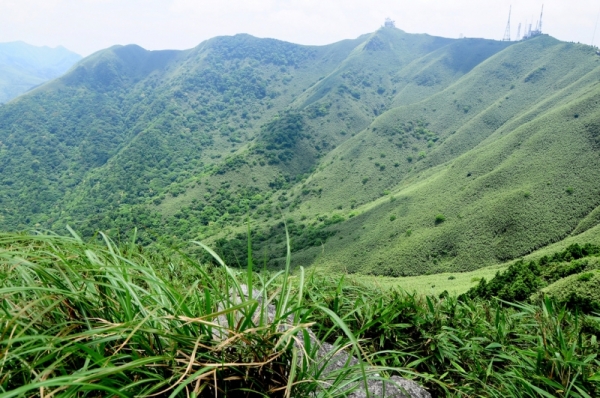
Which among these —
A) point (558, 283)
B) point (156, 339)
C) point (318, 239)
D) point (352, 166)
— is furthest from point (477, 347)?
point (352, 166)

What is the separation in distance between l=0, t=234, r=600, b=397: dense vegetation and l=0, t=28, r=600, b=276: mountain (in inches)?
1897

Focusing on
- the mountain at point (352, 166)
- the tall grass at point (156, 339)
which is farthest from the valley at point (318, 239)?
the mountain at point (352, 166)

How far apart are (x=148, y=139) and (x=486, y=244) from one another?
135843mm

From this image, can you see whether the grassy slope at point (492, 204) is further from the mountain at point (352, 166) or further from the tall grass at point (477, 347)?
the tall grass at point (477, 347)

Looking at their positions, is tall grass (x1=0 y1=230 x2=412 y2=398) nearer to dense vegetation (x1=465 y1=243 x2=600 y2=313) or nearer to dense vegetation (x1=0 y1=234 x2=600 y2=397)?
dense vegetation (x1=0 y1=234 x2=600 y2=397)

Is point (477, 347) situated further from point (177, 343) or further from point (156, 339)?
point (156, 339)

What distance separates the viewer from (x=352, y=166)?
4555 inches

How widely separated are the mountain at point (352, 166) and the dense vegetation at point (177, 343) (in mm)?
48186

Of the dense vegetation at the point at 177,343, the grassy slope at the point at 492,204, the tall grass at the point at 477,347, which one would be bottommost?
the grassy slope at the point at 492,204

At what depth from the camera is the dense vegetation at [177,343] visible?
1.82 metres

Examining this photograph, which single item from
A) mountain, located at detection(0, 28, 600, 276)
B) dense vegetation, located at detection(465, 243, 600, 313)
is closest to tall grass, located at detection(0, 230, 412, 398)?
dense vegetation, located at detection(465, 243, 600, 313)

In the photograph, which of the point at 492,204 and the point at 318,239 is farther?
the point at 318,239

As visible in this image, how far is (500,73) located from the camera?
14700cm

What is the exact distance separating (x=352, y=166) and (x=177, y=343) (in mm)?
115654
